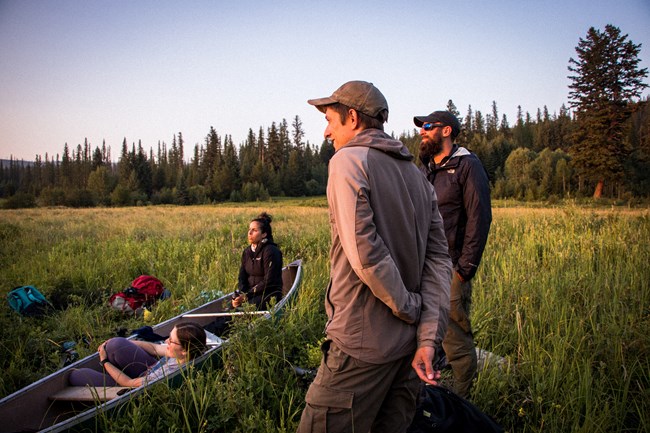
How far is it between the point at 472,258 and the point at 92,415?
10.6 feet

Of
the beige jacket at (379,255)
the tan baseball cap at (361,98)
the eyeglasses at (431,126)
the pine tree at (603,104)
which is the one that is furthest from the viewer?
the pine tree at (603,104)

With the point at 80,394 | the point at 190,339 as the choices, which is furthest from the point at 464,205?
the point at 80,394

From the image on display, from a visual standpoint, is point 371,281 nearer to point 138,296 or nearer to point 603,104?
point 138,296

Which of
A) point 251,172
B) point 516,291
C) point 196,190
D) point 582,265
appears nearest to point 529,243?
point 582,265

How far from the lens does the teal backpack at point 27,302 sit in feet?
21.4

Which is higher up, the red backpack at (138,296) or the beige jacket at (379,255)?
the beige jacket at (379,255)

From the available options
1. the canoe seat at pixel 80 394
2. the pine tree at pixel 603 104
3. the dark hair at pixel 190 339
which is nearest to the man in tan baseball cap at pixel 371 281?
the canoe seat at pixel 80 394

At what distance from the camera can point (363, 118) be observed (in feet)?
6.28

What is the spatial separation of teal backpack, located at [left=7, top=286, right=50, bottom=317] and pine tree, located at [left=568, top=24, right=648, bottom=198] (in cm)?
4688

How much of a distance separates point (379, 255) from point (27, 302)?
7.27m

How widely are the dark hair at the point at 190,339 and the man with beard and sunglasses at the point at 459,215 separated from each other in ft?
8.14

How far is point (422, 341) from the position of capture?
1.84m

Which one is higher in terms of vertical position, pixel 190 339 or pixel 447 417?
pixel 190 339

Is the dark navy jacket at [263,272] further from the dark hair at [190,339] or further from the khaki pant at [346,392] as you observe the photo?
the khaki pant at [346,392]
